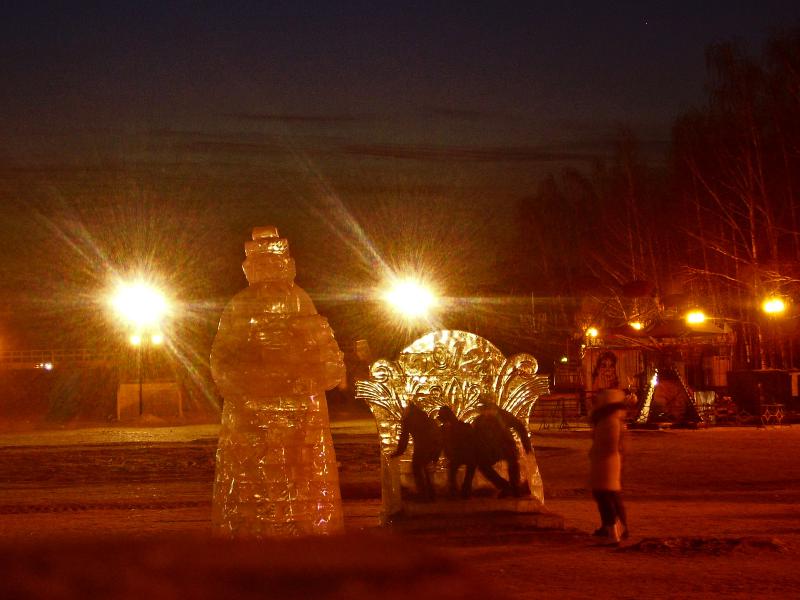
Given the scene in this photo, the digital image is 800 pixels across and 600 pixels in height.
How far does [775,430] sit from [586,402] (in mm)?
12212

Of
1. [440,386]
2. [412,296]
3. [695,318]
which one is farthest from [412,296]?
[440,386]

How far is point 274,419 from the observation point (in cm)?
901

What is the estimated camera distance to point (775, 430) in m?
31.7

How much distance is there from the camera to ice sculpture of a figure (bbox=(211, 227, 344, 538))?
350 inches

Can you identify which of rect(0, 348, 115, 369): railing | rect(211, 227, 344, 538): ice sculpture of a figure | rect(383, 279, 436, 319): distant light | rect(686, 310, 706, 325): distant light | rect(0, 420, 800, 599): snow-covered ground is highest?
rect(0, 348, 115, 369): railing

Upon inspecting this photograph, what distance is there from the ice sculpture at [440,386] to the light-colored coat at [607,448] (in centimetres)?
109

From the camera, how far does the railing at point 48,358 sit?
65.4 metres

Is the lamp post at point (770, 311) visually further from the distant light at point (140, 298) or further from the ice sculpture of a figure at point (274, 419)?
the ice sculpture of a figure at point (274, 419)

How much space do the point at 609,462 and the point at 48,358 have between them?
6271cm

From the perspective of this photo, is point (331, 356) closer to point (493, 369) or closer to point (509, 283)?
point (493, 369)

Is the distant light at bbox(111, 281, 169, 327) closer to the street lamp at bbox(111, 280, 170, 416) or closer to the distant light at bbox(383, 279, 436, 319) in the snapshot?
the street lamp at bbox(111, 280, 170, 416)

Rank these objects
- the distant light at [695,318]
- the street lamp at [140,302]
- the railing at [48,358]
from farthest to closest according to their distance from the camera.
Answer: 1. the railing at [48,358]
2. the street lamp at [140,302]
3. the distant light at [695,318]

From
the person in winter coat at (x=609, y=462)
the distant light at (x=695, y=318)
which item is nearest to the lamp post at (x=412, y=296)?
the distant light at (x=695, y=318)

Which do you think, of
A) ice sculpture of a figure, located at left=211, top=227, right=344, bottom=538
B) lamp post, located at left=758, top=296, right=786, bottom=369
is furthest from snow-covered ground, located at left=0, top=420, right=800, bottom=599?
lamp post, located at left=758, top=296, right=786, bottom=369
